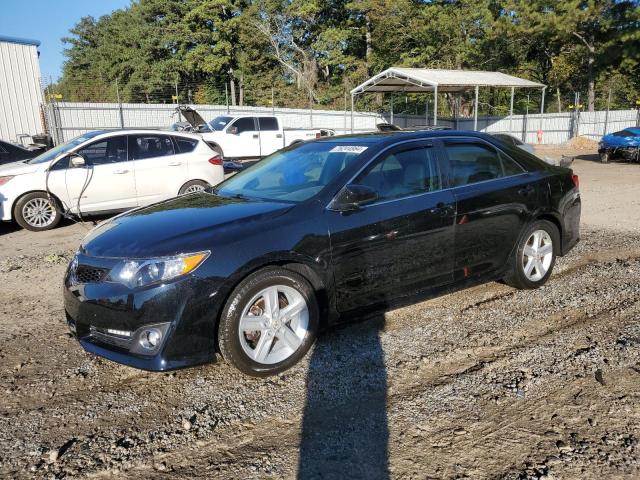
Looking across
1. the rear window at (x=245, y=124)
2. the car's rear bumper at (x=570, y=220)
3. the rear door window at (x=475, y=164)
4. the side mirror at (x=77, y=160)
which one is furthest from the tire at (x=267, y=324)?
the rear window at (x=245, y=124)

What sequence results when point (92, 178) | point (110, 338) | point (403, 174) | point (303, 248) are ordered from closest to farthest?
point (110, 338) < point (303, 248) < point (403, 174) < point (92, 178)

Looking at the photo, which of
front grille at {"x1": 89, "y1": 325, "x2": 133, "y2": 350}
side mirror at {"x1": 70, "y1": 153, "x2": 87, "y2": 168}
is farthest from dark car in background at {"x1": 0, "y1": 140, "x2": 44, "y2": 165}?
front grille at {"x1": 89, "y1": 325, "x2": 133, "y2": 350}

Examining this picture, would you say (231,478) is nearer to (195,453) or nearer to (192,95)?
(195,453)

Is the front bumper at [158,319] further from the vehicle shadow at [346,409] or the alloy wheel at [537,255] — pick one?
the alloy wheel at [537,255]

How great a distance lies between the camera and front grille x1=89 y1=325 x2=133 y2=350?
11.1 ft

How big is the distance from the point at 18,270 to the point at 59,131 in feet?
59.6

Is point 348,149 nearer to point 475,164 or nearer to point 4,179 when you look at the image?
point 475,164

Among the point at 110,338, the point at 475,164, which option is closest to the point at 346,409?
the point at 110,338

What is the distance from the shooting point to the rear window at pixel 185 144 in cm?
980

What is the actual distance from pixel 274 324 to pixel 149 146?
22.2 feet

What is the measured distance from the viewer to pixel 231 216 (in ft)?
12.4

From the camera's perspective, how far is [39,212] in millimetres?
8836

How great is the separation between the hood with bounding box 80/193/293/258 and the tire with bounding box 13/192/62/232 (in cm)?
537

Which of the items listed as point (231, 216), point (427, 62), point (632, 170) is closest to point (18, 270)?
point (231, 216)
